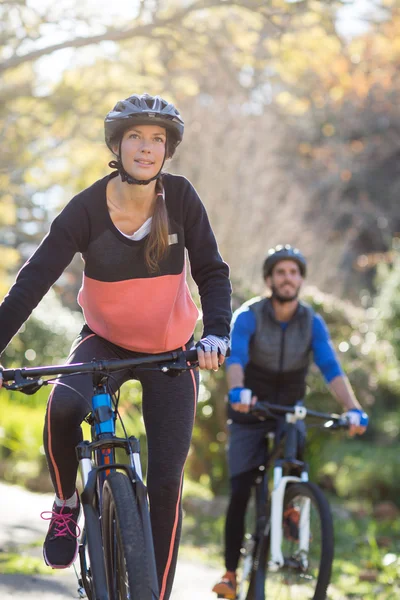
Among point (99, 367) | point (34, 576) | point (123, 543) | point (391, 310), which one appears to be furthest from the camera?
point (391, 310)

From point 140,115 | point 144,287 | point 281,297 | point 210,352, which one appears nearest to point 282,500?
point 281,297

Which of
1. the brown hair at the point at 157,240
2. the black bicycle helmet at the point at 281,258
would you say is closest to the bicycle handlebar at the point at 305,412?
the black bicycle helmet at the point at 281,258

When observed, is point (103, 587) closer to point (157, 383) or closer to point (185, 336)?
point (157, 383)

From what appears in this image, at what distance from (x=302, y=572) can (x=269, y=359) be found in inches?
49.1

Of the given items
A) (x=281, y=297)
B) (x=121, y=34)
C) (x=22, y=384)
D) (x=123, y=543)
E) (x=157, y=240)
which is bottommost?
(x=123, y=543)

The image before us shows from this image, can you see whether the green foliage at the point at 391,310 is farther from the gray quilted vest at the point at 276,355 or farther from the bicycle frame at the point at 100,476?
the bicycle frame at the point at 100,476

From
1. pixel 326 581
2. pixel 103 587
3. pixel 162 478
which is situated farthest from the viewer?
pixel 326 581

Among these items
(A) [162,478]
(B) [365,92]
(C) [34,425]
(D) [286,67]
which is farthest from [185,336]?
(B) [365,92]

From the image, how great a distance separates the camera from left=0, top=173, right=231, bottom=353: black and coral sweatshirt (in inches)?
132

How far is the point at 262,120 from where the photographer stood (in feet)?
59.9

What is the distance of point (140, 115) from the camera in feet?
11.4

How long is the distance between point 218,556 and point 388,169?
53.0 feet

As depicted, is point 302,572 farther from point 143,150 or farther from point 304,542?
point 143,150

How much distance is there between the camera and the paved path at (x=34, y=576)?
15.7 ft
